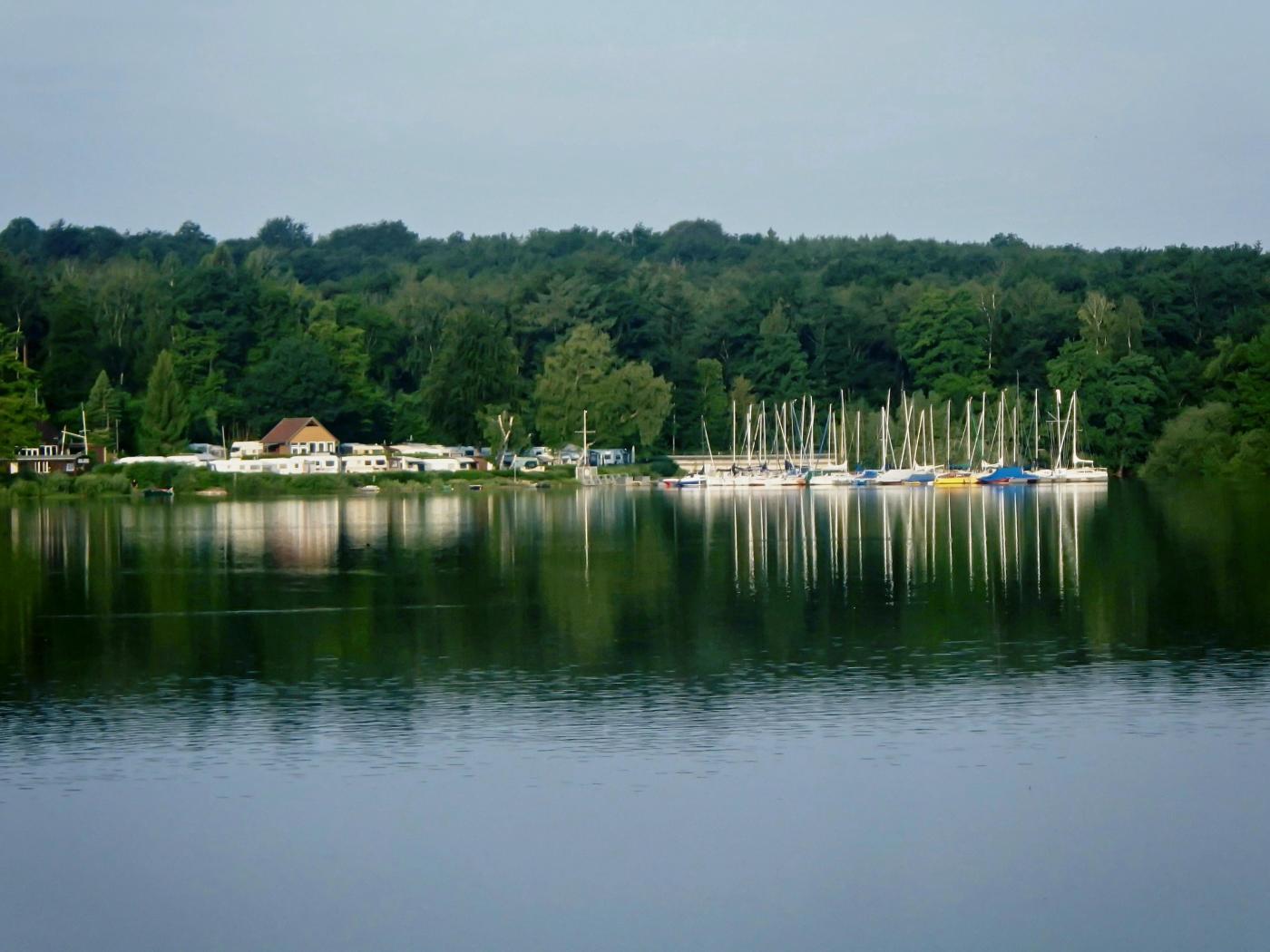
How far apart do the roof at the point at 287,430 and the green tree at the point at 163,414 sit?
4952mm

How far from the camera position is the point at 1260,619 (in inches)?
1186

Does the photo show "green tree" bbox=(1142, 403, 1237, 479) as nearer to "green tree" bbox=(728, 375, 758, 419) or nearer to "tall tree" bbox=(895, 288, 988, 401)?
"tall tree" bbox=(895, 288, 988, 401)

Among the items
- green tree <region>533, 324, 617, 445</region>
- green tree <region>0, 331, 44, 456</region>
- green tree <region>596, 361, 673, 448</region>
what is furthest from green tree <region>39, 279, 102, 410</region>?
green tree <region>596, 361, 673, 448</region>

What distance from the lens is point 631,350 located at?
375ft

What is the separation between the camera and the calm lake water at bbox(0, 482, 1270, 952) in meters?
14.6

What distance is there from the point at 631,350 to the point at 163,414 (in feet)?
102

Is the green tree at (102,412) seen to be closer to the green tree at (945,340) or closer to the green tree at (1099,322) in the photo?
the green tree at (945,340)

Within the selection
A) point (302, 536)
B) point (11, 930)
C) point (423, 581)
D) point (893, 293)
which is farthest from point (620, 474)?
point (11, 930)

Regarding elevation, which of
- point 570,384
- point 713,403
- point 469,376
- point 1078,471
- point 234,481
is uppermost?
point 469,376

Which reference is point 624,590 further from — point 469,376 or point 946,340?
point 946,340

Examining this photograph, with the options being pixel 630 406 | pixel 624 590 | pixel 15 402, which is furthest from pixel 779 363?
pixel 624 590

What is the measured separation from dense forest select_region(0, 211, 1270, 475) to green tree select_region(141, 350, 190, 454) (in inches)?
5.4

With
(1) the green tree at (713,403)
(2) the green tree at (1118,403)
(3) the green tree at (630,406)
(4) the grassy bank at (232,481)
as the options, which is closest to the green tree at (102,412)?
(4) the grassy bank at (232,481)

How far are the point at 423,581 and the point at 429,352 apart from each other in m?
79.0
